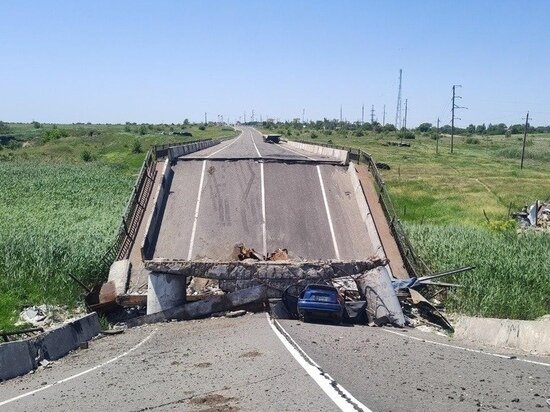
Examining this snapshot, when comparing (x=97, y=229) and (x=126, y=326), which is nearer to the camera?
(x=126, y=326)

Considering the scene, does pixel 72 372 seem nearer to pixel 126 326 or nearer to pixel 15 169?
pixel 126 326

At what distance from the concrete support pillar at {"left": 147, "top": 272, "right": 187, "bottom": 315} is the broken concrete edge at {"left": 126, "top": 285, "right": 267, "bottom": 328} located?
0.53 ft

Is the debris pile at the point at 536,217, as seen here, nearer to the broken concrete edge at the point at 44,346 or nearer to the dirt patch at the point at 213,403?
the broken concrete edge at the point at 44,346

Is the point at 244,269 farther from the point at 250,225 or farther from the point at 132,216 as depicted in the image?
the point at 132,216

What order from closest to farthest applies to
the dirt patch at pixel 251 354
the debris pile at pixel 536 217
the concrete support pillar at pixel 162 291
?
1. the dirt patch at pixel 251 354
2. the concrete support pillar at pixel 162 291
3. the debris pile at pixel 536 217

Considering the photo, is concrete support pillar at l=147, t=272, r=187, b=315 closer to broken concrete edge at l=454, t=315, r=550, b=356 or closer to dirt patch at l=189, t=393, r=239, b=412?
broken concrete edge at l=454, t=315, r=550, b=356

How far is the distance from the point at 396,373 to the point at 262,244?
1090 centimetres

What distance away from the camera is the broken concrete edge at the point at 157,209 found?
2205 cm

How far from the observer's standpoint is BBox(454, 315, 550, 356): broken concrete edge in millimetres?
15500

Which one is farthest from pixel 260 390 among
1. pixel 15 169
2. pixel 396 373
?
pixel 15 169

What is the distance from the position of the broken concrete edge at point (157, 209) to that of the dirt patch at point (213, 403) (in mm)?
11156

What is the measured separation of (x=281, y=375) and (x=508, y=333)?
7542mm

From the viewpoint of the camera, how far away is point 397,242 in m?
23.4

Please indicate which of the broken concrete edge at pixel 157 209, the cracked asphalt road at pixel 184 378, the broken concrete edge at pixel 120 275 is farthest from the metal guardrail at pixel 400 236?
the broken concrete edge at pixel 120 275
